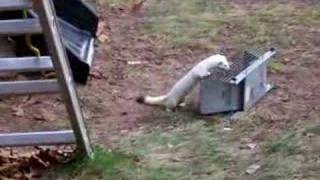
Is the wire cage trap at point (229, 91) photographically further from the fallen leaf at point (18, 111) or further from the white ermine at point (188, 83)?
the fallen leaf at point (18, 111)

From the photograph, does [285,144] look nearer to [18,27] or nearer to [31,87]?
[31,87]

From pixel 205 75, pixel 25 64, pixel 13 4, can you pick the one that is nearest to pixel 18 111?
pixel 205 75

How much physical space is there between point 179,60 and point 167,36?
2.27 ft

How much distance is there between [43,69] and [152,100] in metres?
1.64

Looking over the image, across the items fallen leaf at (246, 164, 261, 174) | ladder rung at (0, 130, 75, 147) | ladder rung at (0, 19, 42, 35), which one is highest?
ladder rung at (0, 19, 42, 35)

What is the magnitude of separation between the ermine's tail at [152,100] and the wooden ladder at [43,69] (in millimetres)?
1126

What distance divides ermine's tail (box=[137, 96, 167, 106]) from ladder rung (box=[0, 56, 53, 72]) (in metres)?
1.61

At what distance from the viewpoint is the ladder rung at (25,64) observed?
14.2 feet

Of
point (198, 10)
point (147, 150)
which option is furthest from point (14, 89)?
point (198, 10)

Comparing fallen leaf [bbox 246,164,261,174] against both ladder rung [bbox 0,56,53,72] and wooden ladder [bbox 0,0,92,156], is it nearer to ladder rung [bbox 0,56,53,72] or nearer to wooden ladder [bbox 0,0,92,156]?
wooden ladder [bbox 0,0,92,156]

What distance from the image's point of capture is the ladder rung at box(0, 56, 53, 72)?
4.33m

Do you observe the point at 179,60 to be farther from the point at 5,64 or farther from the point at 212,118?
the point at 5,64

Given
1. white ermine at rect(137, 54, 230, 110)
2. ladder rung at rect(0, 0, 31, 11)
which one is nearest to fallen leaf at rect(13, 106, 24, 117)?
white ermine at rect(137, 54, 230, 110)

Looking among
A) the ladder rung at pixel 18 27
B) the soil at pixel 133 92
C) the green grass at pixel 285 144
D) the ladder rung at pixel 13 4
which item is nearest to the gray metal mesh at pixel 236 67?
the soil at pixel 133 92
